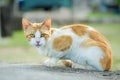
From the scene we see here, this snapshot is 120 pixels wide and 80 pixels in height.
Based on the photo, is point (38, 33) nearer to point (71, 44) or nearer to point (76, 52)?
point (71, 44)

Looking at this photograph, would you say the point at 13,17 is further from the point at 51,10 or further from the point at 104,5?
the point at 104,5

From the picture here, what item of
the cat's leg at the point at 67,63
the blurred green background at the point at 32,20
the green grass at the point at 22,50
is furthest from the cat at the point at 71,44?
the green grass at the point at 22,50

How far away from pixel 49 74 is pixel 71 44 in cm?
104

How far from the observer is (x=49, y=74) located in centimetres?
887

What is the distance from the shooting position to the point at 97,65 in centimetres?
970

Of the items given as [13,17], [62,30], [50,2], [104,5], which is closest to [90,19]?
[50,2]

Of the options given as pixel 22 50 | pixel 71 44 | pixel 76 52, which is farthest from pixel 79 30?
pixel 22 50

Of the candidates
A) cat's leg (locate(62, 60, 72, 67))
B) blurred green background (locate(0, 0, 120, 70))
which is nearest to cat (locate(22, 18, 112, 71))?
cat's leg (locate(62, 60, 72, 67))

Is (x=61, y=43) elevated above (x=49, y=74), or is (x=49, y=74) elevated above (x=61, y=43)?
(x=61, y=43)

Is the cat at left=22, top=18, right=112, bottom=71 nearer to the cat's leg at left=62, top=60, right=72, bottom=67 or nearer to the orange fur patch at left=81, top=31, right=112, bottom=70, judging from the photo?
the orange fur patch at left=81, top=31, right=112, bottom=70

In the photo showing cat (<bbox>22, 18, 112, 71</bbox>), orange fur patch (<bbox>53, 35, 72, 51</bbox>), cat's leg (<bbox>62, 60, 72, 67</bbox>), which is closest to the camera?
cat (<bbox>22, 18, 112, 71</bbox>)

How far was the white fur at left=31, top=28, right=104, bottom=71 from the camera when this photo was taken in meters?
9.62

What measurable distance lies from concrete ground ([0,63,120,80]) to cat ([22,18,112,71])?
208mm

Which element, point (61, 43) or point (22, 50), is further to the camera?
point (22, 50)
